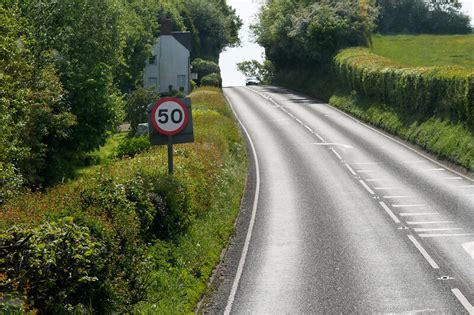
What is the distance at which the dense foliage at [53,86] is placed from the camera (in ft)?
71.3

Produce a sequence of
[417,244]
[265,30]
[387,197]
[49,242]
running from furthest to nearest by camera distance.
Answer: [265,30]
[387,197]
[417,244]
[49,242]

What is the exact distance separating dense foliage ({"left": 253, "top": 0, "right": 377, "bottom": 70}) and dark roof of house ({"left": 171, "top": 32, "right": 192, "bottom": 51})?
1507cm

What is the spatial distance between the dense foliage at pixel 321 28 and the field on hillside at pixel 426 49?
536 cm

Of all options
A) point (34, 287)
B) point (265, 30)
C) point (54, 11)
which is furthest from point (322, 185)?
point (265, 30)

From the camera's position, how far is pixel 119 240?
37.2 feet

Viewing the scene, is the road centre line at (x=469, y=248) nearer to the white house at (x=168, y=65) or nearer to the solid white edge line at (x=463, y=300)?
the solid white edge line at (x=463, y=300)

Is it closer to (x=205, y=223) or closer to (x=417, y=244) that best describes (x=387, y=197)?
(x=417, y=244)

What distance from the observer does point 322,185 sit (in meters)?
28.0

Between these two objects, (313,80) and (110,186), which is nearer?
(110,186)

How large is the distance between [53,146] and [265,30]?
54408mm

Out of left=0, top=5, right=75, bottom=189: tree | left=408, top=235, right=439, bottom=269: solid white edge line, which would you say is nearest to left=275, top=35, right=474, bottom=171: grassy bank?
left=408, top=235, right=439, bottom=269: solid white edge line

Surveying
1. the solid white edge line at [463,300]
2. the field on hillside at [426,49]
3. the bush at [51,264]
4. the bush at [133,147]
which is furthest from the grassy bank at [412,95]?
the bush at [51,264]

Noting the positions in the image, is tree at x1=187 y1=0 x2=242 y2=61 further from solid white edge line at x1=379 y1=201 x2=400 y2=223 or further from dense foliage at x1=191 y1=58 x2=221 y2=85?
solid white edge line at x1=379 y1=201 x2=400 y2=223

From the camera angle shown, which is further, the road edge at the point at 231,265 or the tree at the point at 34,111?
the tree at the point at 34,111
